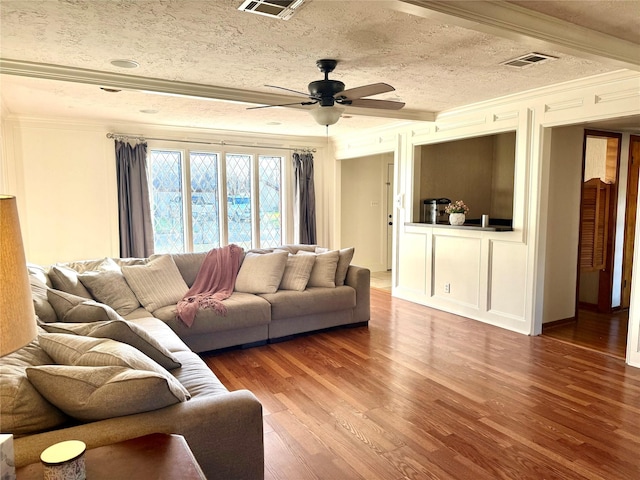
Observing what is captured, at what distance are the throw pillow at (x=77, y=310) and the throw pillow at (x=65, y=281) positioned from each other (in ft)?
2.58

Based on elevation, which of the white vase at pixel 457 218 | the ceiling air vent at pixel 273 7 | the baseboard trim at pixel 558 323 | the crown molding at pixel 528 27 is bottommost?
the baseboard trim at pixel 558 323

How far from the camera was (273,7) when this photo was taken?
2.21 m

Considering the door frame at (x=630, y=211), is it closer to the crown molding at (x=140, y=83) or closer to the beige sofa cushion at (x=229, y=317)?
the crown molding at (x=140, y=83)

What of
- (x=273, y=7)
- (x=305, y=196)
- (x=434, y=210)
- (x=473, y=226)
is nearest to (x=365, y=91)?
(x=273, y=7)

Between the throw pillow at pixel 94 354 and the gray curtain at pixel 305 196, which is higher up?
the gray curtain at pixel 305 196

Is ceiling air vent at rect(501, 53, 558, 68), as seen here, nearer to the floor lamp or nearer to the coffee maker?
the coffee maker

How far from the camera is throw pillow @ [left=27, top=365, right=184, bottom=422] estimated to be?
1.41m

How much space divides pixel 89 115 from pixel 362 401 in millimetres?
4567

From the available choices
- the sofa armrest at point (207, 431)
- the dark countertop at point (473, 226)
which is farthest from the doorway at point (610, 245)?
the sofa armrest at point (207, 431)

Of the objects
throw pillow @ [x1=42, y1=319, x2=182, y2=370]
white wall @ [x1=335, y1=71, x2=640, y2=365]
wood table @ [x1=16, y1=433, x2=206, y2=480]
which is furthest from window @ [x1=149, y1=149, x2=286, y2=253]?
wood table @ [x1=16, y1=433, x2=206, y2=480]

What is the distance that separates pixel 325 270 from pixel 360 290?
442 millimetres

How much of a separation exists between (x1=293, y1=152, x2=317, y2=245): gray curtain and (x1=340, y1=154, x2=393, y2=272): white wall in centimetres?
76

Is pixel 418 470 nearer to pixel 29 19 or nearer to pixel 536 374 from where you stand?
pixel 536 374

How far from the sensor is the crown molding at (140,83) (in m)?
3.20
